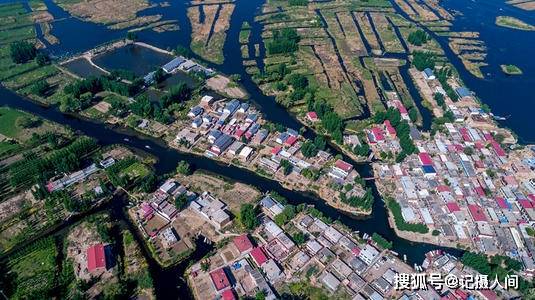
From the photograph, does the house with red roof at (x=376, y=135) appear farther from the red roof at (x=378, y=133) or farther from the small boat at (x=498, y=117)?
the small boat at (x=498, y=117)

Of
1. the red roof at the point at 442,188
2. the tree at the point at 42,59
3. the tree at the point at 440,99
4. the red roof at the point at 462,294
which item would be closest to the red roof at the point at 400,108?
the tree at the point at 440,99

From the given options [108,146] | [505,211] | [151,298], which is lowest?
[505,211]

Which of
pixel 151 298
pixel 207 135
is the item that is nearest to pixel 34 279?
pixel 151 298

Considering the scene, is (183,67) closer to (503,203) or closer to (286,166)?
(286,166)

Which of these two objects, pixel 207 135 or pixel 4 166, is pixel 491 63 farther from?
pixel 4 166

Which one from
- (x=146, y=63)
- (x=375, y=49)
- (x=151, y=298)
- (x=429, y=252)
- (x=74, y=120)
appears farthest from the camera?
(x=375, y=49)

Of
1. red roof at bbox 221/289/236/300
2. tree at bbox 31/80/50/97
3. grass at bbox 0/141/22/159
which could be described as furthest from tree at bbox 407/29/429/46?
grass at bbox 0/141/22/159

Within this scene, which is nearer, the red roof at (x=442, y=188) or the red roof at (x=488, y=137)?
the red roof at (x=442, y=188)
